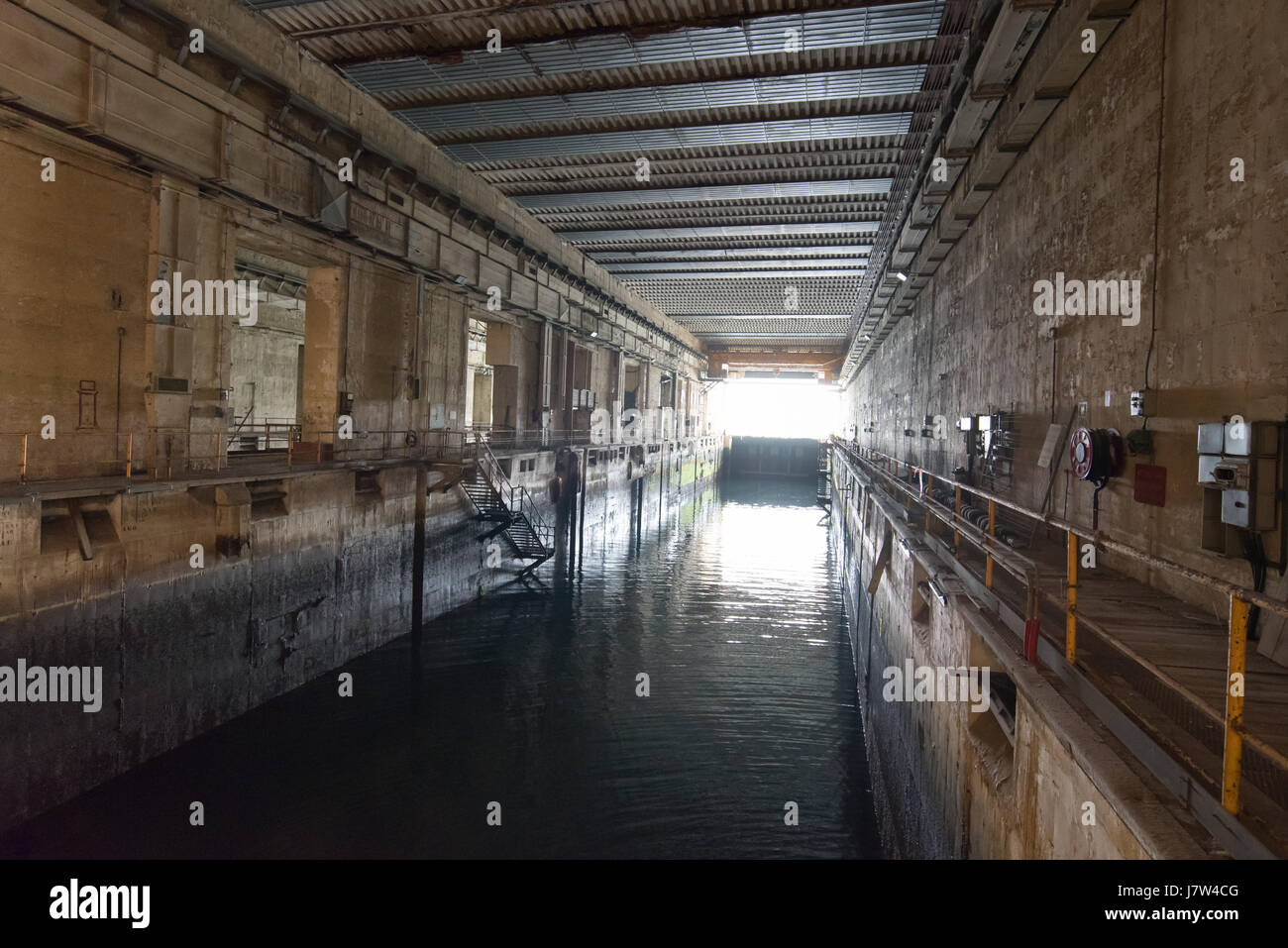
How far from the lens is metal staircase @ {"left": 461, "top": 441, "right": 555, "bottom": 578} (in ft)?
60.0

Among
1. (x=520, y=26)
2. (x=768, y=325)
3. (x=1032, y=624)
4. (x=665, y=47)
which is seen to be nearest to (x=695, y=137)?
(x=665, y=47)

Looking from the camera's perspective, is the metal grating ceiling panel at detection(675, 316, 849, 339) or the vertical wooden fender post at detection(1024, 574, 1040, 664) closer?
the vertical wooden fender post at detection(1024, 574, 1040, 664)

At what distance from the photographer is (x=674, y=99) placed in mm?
14891

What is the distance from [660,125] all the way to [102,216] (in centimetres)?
1127

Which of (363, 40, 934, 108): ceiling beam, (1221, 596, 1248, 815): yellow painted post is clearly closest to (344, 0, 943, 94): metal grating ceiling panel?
(363, 40, 934, 108): ceiling beam

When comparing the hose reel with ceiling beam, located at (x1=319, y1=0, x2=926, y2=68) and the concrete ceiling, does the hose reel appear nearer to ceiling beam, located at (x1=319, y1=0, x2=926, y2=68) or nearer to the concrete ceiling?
the concrete ceiling

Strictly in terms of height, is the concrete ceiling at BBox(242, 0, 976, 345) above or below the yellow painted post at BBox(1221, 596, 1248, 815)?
above

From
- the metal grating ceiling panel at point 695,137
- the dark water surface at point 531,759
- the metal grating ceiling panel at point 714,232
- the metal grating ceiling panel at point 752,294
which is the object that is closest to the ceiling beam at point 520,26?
the metal grating ceiling panel at point 695,137

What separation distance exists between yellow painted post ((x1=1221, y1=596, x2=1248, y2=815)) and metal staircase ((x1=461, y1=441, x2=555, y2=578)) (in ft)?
52.8

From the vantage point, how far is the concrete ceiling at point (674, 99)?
1207cm

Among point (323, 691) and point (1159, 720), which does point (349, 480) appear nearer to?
point (323, 691)

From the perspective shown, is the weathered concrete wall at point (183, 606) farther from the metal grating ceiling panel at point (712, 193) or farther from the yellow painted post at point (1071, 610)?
the yellow painted post at point (1071, 610)

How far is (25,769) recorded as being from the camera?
27.2 ft
